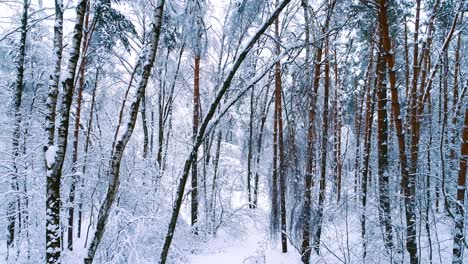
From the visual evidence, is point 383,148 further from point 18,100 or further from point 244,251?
point 18,100

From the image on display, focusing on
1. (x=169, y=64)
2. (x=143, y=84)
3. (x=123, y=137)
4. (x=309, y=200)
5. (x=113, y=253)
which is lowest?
(x=113, y=253)

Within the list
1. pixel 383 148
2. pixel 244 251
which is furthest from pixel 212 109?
pixel 244 251

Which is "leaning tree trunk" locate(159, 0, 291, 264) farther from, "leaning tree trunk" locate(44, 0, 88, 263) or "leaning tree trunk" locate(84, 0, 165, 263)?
"leaning tree trunk" locate(44, 0, 88, 263)

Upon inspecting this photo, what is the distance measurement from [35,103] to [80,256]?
20.6 ft

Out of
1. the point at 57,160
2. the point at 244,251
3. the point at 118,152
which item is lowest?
the point at 244,251

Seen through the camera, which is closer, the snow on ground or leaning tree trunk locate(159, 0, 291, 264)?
leaning tree trunk locate(159, 0, 291, 264)

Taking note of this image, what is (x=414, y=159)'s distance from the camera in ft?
22.7

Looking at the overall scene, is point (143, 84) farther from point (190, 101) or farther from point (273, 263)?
point (190, 101)

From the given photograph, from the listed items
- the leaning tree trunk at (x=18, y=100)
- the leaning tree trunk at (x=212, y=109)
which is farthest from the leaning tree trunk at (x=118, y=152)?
the leaning tree trunk at (x=18, y=100)

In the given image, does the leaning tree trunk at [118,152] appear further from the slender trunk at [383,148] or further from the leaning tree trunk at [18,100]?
the leaning tree trunk at [18,100]

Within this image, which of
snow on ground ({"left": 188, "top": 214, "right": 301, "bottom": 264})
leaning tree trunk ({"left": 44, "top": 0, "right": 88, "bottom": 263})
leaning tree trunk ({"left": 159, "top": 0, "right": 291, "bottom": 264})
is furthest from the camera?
snow on ground ({"left": 188, "top": 214, "right": 301, "bottom": 264})

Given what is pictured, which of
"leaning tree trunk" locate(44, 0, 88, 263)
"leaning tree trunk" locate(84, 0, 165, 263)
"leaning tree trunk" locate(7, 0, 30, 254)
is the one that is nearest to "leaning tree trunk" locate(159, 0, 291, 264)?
"leaning tree trunk" locate(84, 0, 165, 263)

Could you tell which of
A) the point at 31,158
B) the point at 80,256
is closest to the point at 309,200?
the point at 80,256

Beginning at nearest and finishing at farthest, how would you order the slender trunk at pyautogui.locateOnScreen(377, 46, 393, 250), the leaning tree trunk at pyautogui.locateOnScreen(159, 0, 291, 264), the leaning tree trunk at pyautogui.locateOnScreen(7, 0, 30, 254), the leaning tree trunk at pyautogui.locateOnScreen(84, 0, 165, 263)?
the leaning tree trunk at pyautogui.locateOnScreen(159, 0, 291, 264)
the leaning tree trunk at pyautogui.locateOnScreen(84, 0, 165, 263)
the slender trunk at pyautogui.locateOnScreen(377, 46, 393, 250)
the leaning tree trunk at pyautogui.locateOnScreen(7, 0, 30, 254)
